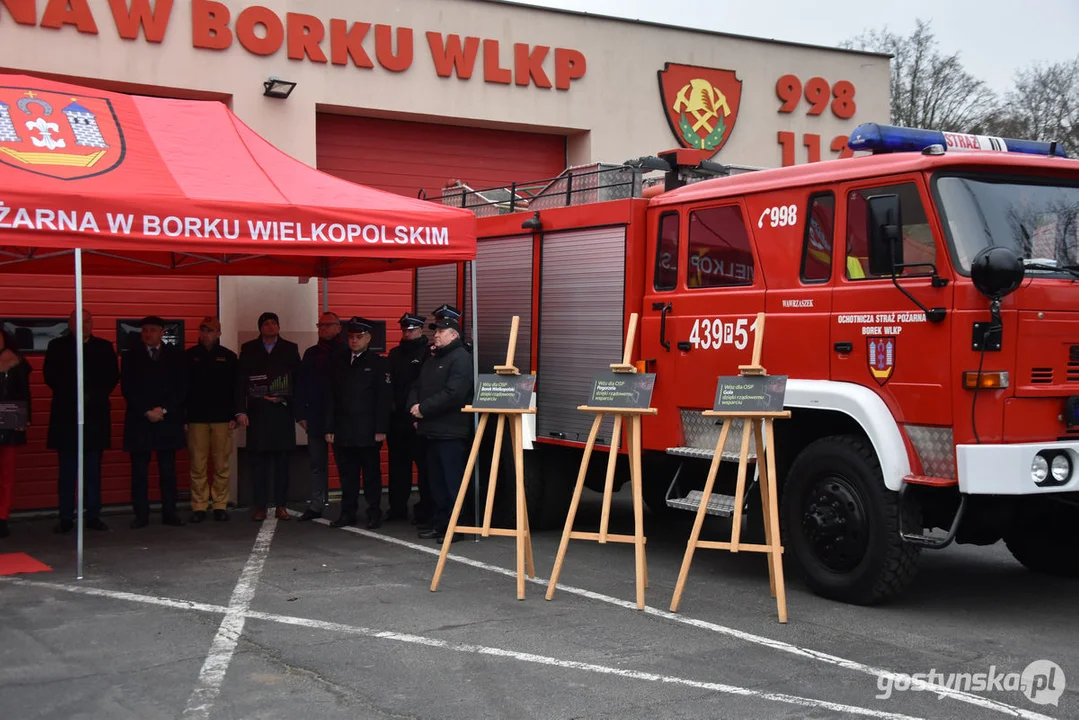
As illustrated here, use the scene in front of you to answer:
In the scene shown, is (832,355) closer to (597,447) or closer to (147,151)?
(597,447)

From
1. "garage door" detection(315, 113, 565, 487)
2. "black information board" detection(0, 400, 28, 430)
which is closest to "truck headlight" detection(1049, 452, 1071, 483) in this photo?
"garage door" detection(315, 113, 565, 487)

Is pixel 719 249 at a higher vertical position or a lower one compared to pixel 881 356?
higher

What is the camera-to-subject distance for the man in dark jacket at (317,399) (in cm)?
1121

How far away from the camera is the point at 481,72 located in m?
14.0

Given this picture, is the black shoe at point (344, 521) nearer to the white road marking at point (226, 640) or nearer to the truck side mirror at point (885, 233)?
the white road marking at point (226, 640)

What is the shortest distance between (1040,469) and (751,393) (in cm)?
171

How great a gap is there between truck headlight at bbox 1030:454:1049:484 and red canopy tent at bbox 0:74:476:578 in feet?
14.9

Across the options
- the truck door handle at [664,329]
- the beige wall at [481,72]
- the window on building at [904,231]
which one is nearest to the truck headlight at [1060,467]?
the window on building at [904,231]

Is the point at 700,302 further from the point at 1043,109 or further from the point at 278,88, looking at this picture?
the point at 1043,109

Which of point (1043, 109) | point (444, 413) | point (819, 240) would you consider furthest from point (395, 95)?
point (1043, 109)

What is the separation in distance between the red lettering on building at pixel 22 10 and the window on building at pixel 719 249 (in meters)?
6.85

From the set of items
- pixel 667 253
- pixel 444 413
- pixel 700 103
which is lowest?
pixel 444 413

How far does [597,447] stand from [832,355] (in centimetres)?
234

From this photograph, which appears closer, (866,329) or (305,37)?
(866,329)
